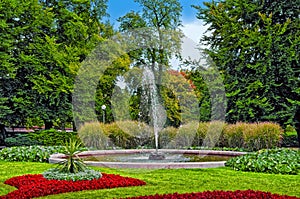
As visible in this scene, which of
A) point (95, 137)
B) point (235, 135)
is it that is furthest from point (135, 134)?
point (235, 135)

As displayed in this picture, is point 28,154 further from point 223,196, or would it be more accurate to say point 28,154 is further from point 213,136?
point 223,196

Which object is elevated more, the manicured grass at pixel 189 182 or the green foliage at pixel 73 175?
the green foliage at pixel 73 175

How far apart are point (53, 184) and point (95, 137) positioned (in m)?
8.72

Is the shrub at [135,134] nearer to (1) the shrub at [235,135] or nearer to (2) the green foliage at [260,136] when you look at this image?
(1) the shrub at [235,135]

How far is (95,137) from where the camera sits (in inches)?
612

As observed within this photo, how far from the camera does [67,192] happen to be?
6.57 m

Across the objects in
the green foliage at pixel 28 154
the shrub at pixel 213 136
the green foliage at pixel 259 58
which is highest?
the green foliage at pixel 259 58

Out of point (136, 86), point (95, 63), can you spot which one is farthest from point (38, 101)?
point (136, 86)

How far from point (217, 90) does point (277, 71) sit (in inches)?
128

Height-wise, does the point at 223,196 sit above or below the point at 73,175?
below

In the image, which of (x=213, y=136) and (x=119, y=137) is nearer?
(x=213, y=136)

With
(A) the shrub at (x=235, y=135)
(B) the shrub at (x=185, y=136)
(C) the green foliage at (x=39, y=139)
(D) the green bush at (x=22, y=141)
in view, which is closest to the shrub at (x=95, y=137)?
(C) the green foliage at (x=39, y=139)

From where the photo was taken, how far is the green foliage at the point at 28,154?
1180 cm

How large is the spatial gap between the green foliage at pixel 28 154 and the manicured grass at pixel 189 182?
7.36ft
